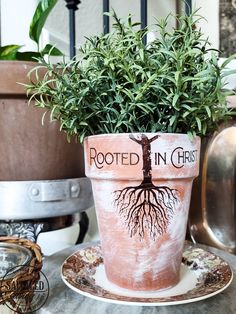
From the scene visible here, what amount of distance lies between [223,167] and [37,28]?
1.32ft

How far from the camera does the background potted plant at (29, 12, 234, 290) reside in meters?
0.32

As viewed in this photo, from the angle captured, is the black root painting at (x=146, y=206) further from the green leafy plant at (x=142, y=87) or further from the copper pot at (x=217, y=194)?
the copper pot at (x=217, y=194)

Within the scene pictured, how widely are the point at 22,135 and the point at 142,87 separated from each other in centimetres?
26

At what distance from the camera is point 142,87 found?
1.01ft

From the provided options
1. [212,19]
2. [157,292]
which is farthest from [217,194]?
[212,19]

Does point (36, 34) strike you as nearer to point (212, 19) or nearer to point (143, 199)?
point (143, 199)

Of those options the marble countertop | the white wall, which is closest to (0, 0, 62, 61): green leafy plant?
the marble countertop

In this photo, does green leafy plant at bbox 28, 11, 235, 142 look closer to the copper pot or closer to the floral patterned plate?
the floral patterned plate

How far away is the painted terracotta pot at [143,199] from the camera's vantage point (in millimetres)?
319

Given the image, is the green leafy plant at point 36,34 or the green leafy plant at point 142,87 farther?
the green leafy plant at point 36,34

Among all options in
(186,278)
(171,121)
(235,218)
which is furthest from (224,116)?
(235,218)

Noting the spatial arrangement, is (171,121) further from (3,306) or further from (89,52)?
(3,306)

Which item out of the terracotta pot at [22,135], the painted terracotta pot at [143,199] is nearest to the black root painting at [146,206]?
the painted terracotta pot at [143,199]

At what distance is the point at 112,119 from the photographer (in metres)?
0.34
